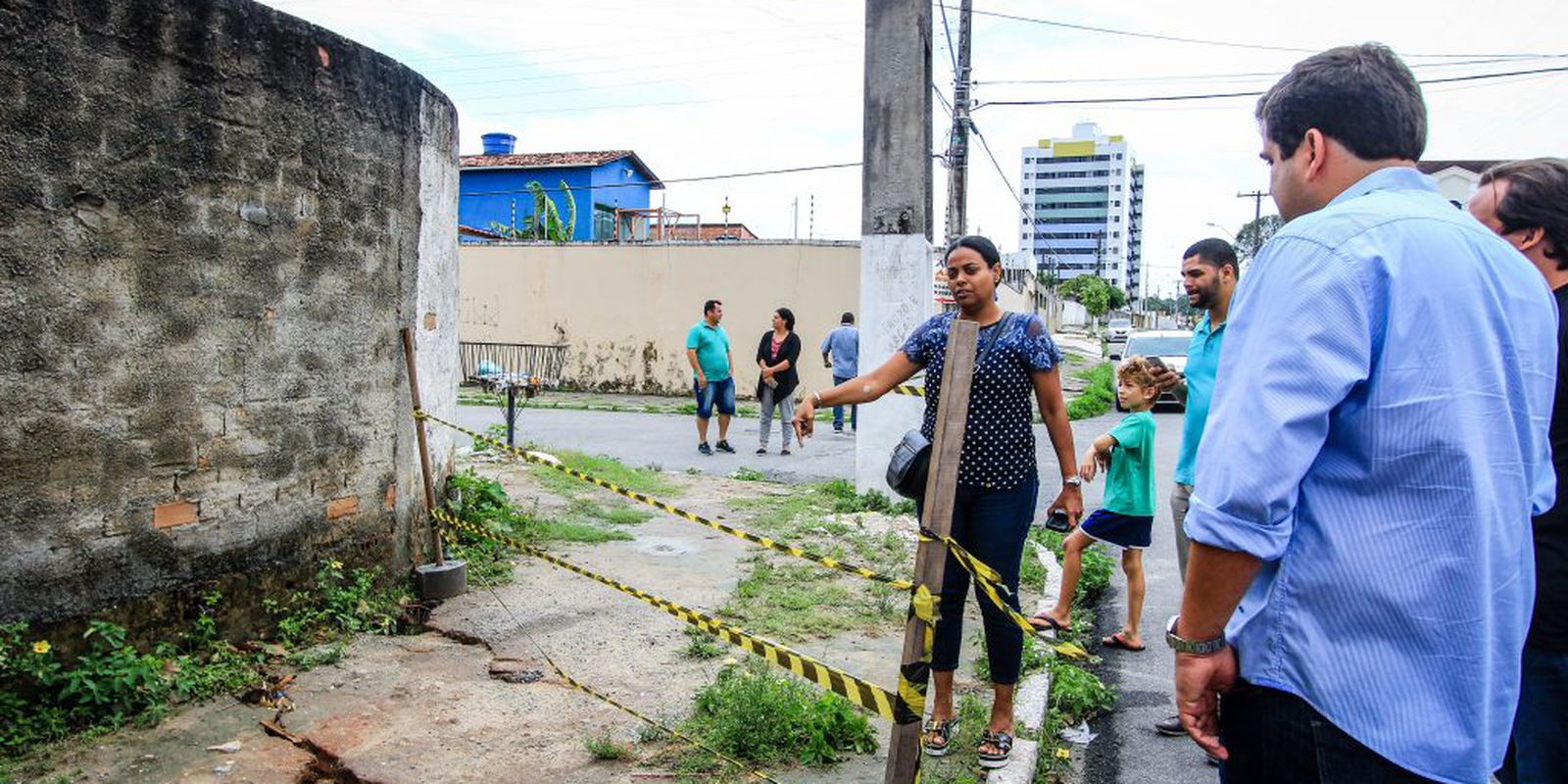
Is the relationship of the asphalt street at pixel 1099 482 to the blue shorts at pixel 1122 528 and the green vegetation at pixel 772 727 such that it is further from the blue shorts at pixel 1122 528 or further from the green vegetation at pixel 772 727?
the green vegetation at pixel 772 727

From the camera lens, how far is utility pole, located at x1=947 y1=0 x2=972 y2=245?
584 inches

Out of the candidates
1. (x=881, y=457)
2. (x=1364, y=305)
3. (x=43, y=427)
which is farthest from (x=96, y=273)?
(x=881, y=457)

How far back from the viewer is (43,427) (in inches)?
151

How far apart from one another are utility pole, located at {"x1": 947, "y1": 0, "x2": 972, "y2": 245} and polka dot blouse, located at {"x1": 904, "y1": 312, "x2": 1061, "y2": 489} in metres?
10.4

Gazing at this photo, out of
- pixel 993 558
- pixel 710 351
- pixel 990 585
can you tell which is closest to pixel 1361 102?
pixel 990 585

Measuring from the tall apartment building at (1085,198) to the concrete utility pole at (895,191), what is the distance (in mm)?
139759

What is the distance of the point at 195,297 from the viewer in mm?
4363

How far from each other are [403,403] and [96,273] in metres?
1.82

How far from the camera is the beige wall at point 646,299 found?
2041 centimetres

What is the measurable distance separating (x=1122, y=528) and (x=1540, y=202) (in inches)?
109

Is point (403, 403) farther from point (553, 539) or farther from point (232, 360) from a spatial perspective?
point (553, 539)

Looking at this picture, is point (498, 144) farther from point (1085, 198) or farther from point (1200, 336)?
point (1085, 198)

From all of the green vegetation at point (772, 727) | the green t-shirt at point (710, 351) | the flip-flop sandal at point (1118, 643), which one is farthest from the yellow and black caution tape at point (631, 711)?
the green t-shirt at point (710, 351)

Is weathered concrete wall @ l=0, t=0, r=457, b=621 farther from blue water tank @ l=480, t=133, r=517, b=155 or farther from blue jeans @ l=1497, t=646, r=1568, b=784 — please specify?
blue water tank @ l=480, t=133, r=517, b=155
